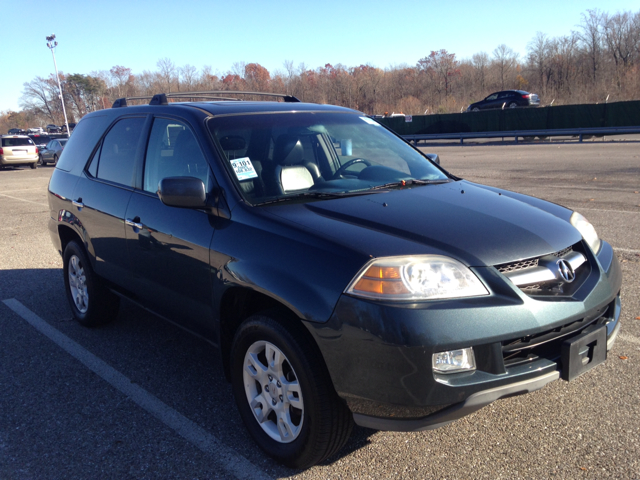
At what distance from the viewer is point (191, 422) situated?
130 inches

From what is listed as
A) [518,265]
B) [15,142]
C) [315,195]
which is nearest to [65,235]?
[315,195]

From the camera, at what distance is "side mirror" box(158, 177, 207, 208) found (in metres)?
3.05

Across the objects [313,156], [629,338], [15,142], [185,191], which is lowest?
[629,338]

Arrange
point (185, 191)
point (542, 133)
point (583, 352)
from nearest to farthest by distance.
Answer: point (583, 352) → point (185, 191) → point (542, 133)

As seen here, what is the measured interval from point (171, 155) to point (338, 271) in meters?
1.83

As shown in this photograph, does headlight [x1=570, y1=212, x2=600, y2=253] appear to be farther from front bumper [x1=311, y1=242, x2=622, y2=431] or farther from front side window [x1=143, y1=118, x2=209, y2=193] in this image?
front side window [x1=143, y1=118, x2=209, y2=193]

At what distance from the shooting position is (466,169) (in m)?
16.7

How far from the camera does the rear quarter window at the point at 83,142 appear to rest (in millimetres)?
4762

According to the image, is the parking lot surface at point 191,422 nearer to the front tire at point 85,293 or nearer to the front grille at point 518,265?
the front tire at point 85,293

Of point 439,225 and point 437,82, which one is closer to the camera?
point 439,225

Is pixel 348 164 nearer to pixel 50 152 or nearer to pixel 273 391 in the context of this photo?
pixel 273 391

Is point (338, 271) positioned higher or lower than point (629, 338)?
higher

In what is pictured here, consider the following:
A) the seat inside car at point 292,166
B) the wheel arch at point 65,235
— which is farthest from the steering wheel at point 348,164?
the wheel arch at point 65,235

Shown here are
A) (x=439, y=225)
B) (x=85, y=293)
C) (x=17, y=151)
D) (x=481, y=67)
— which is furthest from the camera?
(x=481, y=67)
